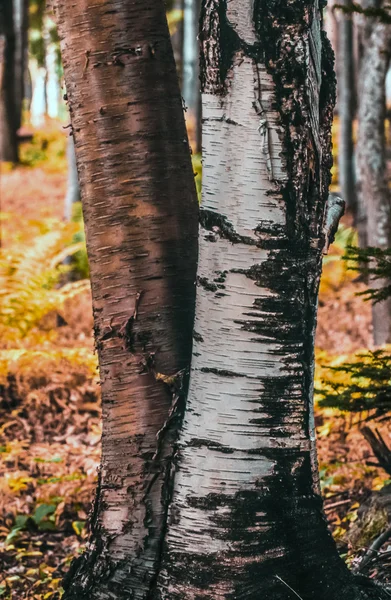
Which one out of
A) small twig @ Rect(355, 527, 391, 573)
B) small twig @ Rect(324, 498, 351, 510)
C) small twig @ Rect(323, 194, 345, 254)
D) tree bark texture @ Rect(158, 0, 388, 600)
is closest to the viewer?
tree bark texture @ Rect(158, 0, 388, 600)

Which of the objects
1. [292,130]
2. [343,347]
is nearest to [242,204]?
[292,130]

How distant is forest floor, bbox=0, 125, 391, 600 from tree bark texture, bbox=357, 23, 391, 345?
1039mm

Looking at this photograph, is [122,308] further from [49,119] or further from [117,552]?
[49,119]

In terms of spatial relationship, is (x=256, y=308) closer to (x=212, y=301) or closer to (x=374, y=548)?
(x=212, y=301)

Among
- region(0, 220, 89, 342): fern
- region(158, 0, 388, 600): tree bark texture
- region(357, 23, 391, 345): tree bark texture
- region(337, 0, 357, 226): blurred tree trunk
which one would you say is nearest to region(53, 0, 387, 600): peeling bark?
region(158, 0, 388, 600): tree bark texture

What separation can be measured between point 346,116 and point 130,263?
9201 mm

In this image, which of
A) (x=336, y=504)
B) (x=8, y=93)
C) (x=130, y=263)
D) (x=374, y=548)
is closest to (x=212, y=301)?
(x=130, y=263)

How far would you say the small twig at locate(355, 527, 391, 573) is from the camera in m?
2.59

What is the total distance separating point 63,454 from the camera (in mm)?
4457

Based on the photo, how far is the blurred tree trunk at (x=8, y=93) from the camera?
1502 centimetres

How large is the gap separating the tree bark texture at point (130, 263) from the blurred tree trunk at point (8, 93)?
45.9 ft

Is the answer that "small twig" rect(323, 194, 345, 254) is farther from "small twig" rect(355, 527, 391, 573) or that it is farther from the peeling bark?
"small twig" rect(355, 527, 391, 573)

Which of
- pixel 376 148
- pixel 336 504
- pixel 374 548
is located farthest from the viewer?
pixel 376 148

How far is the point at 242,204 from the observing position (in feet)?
6.38
